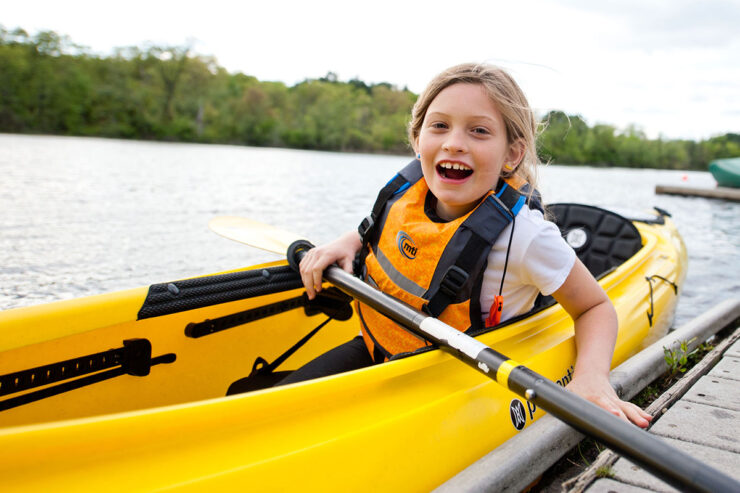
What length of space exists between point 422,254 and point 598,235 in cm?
263

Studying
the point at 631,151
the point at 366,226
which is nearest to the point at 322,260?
the point at 366,226

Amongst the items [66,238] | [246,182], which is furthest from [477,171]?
[246,182]

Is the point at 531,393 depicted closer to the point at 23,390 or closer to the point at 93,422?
the point at 93,422

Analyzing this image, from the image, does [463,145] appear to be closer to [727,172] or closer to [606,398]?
[606,398]

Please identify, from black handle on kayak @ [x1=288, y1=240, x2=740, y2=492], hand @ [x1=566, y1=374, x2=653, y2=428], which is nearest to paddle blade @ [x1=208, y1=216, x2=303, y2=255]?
black handle on kayak @ [x1=288, y1=240, x2=740, y2=492]

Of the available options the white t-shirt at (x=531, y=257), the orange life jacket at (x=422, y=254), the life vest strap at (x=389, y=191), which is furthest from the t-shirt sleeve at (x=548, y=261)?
the life vest strap at (x=389, y=191)

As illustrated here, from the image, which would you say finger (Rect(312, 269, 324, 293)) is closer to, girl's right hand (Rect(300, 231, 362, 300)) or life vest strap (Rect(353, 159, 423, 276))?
girl's right hand (Rect(300, 231, 362, 300))

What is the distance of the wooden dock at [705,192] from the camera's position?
765 inches

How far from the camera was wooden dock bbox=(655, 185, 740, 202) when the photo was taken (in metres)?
19.4

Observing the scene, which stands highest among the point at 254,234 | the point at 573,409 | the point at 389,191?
the point at 389,191

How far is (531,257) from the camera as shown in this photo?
1705 mm

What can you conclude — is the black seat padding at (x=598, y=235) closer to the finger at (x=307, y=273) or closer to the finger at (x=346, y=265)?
the finger at (x=346, y=265)

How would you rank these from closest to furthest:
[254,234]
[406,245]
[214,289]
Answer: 1. [406,245]
2. [214,289]
3. [254,234]

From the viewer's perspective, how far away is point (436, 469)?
1596 millimetres
